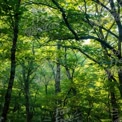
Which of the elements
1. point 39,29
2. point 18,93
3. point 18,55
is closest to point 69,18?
point 39,29

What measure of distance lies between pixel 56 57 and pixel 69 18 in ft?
28.2

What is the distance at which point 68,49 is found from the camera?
2278cm

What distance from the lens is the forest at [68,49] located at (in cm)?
1290

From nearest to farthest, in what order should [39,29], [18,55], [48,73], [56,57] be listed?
[39,29]
[18,55]
[56,57]
[48,73]

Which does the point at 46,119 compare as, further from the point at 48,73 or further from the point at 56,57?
the point at 56,57

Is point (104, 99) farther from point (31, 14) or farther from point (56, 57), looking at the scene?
point (31, 14)

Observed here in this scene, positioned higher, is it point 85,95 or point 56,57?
point 56,57

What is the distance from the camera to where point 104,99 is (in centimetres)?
2233

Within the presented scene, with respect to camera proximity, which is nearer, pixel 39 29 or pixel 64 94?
pixel 39 29

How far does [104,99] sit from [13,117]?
1848 centimetres

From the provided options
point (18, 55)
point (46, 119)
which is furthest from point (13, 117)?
point (18, 55)

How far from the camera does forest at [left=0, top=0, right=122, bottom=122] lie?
12.9m

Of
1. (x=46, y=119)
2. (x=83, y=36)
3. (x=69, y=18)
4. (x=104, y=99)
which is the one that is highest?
(x=69, y=18)

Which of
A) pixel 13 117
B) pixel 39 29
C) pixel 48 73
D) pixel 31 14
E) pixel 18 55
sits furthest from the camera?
pixel 48 73
